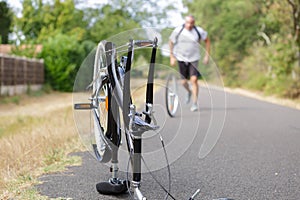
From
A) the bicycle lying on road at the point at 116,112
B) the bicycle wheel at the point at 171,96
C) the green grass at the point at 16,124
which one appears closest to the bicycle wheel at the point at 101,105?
the bicycle lying on road at the point at 116,112

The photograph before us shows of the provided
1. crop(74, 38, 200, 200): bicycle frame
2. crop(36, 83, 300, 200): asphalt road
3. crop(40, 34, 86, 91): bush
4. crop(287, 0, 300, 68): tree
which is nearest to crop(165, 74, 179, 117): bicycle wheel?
crop(36, 83, 300, 200): asphalt road

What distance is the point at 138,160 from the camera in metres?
2.81

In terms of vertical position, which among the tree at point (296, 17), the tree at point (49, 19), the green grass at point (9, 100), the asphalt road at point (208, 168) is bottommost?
the green grass at point (9, 100)

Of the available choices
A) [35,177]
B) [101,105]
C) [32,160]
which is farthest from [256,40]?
[101,105]

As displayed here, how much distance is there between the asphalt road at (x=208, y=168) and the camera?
10.9 ft

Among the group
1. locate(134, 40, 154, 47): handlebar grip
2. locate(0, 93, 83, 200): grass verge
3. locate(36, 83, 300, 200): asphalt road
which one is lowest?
locate(0, 93, 83, 200): grass verge

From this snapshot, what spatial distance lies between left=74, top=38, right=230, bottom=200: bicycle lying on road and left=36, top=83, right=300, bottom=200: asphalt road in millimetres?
217

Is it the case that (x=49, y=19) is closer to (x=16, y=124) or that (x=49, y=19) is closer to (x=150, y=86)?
(x=16, y=124)

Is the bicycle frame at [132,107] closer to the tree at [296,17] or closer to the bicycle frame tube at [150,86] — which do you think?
the bicycle frame tube at [150,86]

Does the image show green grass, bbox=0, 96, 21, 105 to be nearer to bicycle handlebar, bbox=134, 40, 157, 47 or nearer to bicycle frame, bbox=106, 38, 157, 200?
bicycle frame, bbox=106, 38, 157, 200

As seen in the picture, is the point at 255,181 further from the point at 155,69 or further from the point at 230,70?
the point at 230,70

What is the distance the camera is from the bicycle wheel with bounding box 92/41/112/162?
3.30 meters

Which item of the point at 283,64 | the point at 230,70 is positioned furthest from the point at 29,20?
the point at 283,64

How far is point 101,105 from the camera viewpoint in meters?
3.44
